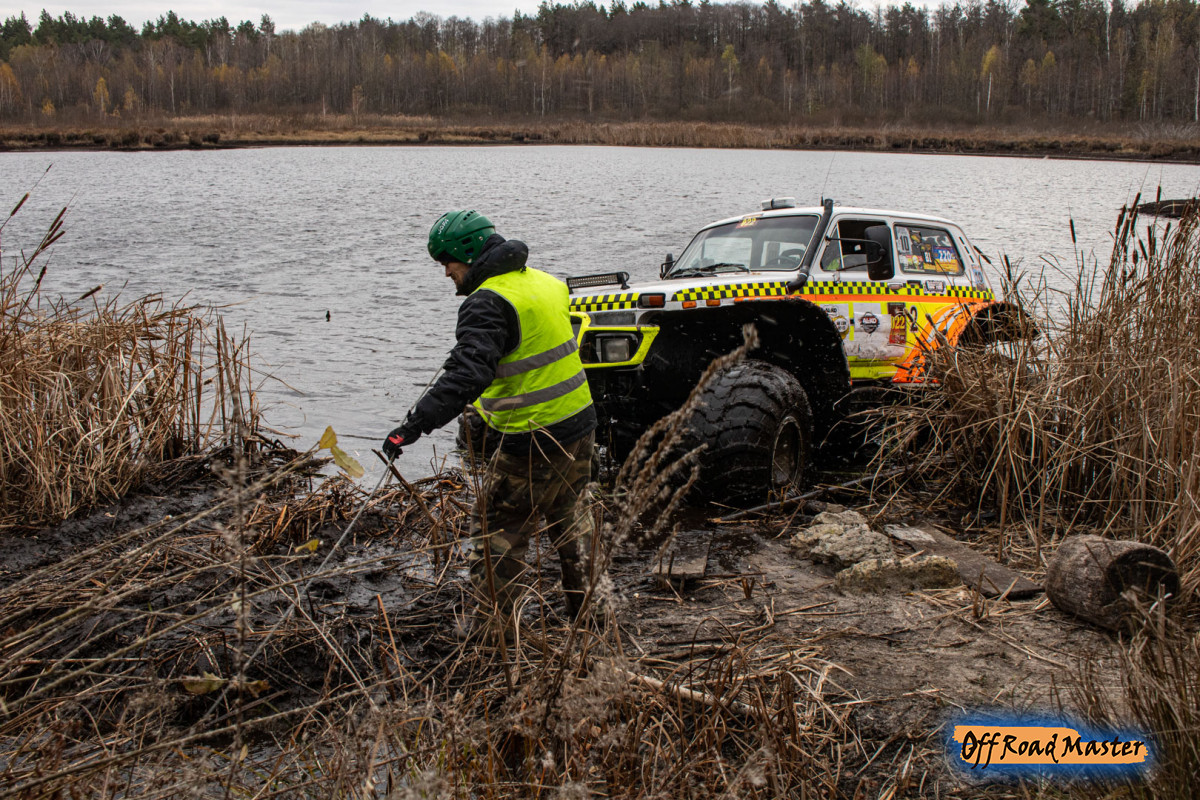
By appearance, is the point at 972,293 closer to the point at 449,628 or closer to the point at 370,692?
the point at 449,628

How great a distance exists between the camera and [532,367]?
3.92 metres

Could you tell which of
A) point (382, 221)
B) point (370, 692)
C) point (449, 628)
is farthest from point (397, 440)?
point (382, 221)

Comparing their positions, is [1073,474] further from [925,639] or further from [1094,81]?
[1094,81]

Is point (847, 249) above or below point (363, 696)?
above

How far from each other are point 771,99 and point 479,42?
5997 centimetres

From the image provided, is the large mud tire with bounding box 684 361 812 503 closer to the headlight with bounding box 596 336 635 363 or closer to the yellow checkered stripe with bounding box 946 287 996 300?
the headlight with bounding box 596 336 635 363

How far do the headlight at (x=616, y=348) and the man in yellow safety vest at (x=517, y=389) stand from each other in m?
1.86

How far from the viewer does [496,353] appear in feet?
12.2

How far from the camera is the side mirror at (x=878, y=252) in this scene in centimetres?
614

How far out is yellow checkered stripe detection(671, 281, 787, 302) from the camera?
5910 millimetres

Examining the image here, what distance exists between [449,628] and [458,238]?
178 cm

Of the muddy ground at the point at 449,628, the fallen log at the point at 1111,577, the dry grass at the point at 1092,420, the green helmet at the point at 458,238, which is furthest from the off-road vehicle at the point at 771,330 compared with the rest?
the fallen log at the point at 1111,577

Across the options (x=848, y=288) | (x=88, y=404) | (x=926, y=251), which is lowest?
(x=88, y=404)

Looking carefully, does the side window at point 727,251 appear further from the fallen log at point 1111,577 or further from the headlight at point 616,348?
the fallen log at point 1111,577
